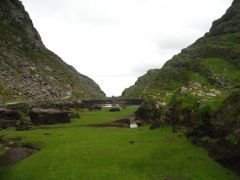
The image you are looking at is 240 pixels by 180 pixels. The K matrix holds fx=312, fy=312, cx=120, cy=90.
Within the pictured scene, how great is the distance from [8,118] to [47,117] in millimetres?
10842

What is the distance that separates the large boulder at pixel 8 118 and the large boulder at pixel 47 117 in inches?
190

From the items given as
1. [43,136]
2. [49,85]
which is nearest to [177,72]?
[49,85]

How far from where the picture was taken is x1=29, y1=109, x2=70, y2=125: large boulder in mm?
72938

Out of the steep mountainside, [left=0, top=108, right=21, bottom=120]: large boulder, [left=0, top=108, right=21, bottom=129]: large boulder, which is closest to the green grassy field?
[left=0, top=108, right=21, bottom=129]: large boulder

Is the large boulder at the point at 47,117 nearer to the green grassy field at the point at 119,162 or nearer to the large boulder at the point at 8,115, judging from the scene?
the large boulder at the point at 8,115

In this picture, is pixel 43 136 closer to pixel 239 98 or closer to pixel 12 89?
pixel 239 98

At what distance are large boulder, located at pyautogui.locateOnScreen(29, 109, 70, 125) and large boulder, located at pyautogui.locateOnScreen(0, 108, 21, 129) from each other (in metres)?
4.83

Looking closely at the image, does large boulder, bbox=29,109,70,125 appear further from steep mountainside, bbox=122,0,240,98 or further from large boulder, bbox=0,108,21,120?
steep mountainside, bbox=122,0,240,98

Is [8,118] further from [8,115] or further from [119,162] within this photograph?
[119,162]

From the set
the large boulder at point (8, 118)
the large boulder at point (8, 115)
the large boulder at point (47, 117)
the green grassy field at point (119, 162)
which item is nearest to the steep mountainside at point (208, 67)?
the large boulder at point (47, 117)

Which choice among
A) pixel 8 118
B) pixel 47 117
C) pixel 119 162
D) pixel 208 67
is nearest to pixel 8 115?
pixel 8 118

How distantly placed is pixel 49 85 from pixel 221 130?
173 m

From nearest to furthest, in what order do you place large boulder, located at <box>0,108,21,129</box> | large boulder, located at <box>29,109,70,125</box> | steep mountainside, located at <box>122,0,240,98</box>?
1. large boulder, located at <box>0,108,21,129</box>
2. large boulder, located at <box>29,109,70,125</box>
3. steep mountainside, located at <box>122,0,240,98</box>

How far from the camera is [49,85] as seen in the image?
654 ft
